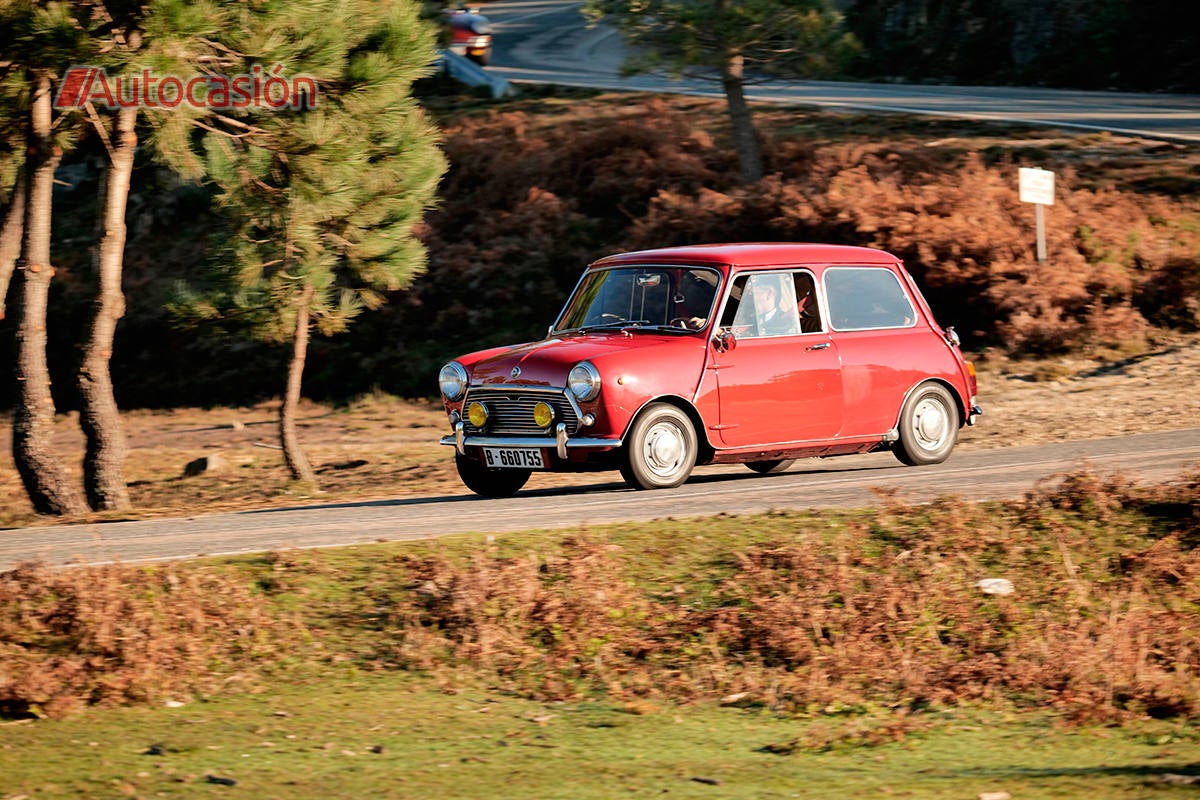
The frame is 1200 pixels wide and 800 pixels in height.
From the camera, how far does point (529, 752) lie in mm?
6371

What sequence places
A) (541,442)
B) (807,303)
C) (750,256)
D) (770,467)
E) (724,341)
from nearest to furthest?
Answer: (541,442) → (724,341) → (750,256) → (807,303) → (770,467)

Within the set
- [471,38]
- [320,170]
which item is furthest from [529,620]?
[471,38]

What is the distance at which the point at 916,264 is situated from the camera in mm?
23422

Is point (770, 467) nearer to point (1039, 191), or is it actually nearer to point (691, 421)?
point (691, 421)

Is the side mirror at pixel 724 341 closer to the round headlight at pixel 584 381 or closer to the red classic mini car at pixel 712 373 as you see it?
the red classic mini car at pixel 712 373

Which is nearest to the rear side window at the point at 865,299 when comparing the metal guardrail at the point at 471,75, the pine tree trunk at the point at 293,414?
the pine tree trunk at the point at 293,414

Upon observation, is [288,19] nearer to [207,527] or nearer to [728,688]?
[207,527]

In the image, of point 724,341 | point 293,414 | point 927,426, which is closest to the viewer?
point 724,341

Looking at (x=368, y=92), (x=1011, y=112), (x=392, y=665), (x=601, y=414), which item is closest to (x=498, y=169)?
(x=1011, y=112)

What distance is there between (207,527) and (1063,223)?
53.8 feet

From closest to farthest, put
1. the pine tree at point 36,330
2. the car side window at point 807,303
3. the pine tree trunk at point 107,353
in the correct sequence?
the car side window at point 807,303, the pine tree at point 36,330, the pine tree trunk at point 107,353

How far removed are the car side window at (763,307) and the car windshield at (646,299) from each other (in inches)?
8.1

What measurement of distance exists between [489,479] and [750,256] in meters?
2.78

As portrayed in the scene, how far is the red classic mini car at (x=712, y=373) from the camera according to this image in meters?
11.3
